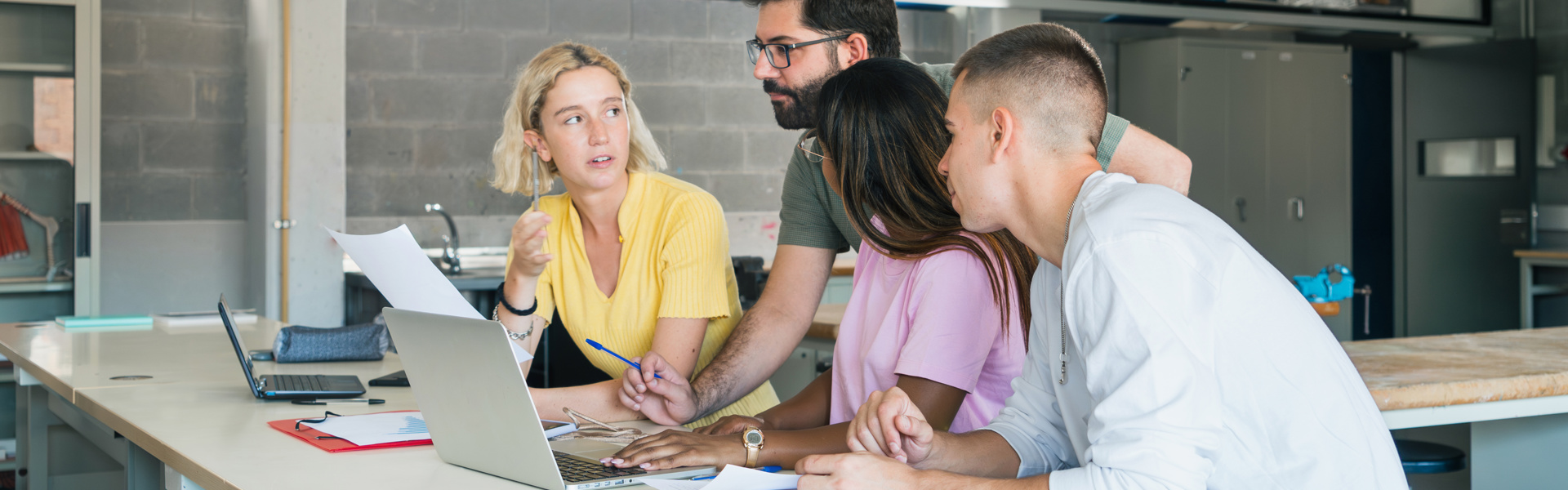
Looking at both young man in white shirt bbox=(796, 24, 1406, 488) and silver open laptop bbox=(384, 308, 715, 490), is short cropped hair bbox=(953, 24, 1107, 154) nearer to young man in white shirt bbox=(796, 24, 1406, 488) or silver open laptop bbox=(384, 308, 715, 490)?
young man in white shirt bbox=(796, 24, 1406, 488)

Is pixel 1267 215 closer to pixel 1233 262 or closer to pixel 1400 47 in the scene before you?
pixel 1400 47

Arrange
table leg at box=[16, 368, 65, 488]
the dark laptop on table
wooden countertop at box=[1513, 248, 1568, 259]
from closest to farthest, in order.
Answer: the dark laptop on table, table leg at box=[16, 368, 65, 488], wooden countertop at box=[1513, 248, 1568, 259]

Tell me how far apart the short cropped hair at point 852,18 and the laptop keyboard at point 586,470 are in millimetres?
849

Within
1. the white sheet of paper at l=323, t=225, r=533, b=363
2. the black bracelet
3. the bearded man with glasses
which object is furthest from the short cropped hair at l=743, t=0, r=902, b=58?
the white sheet of paper at l=323, t=225, r=533, b=363

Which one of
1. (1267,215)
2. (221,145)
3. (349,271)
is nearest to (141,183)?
(221,145)

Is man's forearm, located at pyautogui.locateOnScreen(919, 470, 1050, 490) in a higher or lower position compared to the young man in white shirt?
lower

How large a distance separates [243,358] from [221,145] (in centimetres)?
323

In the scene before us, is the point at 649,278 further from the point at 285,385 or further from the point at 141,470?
the point at 141,470

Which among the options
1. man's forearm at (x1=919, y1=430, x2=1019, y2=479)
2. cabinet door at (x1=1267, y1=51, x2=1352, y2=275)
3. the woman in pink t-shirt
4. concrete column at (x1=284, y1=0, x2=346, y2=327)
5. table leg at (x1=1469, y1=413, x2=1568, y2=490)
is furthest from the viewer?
cabinet door at (x1=1267, y1=51, x2=1352, y2=275)

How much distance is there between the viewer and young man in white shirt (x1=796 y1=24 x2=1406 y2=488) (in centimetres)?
92

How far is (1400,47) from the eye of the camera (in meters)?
6.92

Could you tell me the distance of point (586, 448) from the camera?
140 cm

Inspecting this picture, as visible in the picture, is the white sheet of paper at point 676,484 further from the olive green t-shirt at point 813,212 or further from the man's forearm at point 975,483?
the olive green t-shirt at point 813,212

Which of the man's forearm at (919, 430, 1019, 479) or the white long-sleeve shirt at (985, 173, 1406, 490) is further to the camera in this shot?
the man's forearm at (919, 430, 1019, 479)
